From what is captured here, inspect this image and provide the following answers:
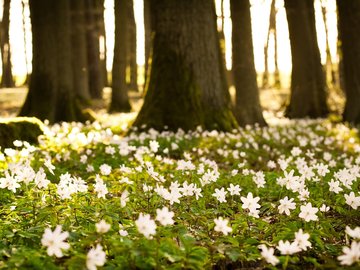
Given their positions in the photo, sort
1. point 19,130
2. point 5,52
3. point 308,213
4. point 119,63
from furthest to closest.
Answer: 1. point 5,52
2. point 119,63
3. point 19,130
4. point 308,213

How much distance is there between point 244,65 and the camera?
44.7ft

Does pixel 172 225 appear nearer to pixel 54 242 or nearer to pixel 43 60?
pixel 54 242

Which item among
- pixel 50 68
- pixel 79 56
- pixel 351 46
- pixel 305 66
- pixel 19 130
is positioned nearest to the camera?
pixel 19 130

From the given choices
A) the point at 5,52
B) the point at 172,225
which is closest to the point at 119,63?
the point at 172,225

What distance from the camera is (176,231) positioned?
341 cm

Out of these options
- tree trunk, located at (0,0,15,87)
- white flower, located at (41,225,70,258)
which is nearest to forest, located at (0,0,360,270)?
white flower, located at (41,225,70,258)

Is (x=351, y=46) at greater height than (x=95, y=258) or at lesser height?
greater

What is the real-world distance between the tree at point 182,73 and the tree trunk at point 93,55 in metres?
14.1

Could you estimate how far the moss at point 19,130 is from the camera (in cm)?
719

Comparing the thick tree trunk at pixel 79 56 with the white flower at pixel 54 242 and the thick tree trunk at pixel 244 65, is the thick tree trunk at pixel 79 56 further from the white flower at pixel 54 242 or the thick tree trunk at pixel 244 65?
the white flower at pixel 54 242

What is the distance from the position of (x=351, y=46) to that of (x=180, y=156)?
764 centimetres

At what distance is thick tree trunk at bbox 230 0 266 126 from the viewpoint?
529 inches

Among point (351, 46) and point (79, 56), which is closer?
point (351, 46)

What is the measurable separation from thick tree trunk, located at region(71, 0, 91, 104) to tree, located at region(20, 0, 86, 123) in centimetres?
681
